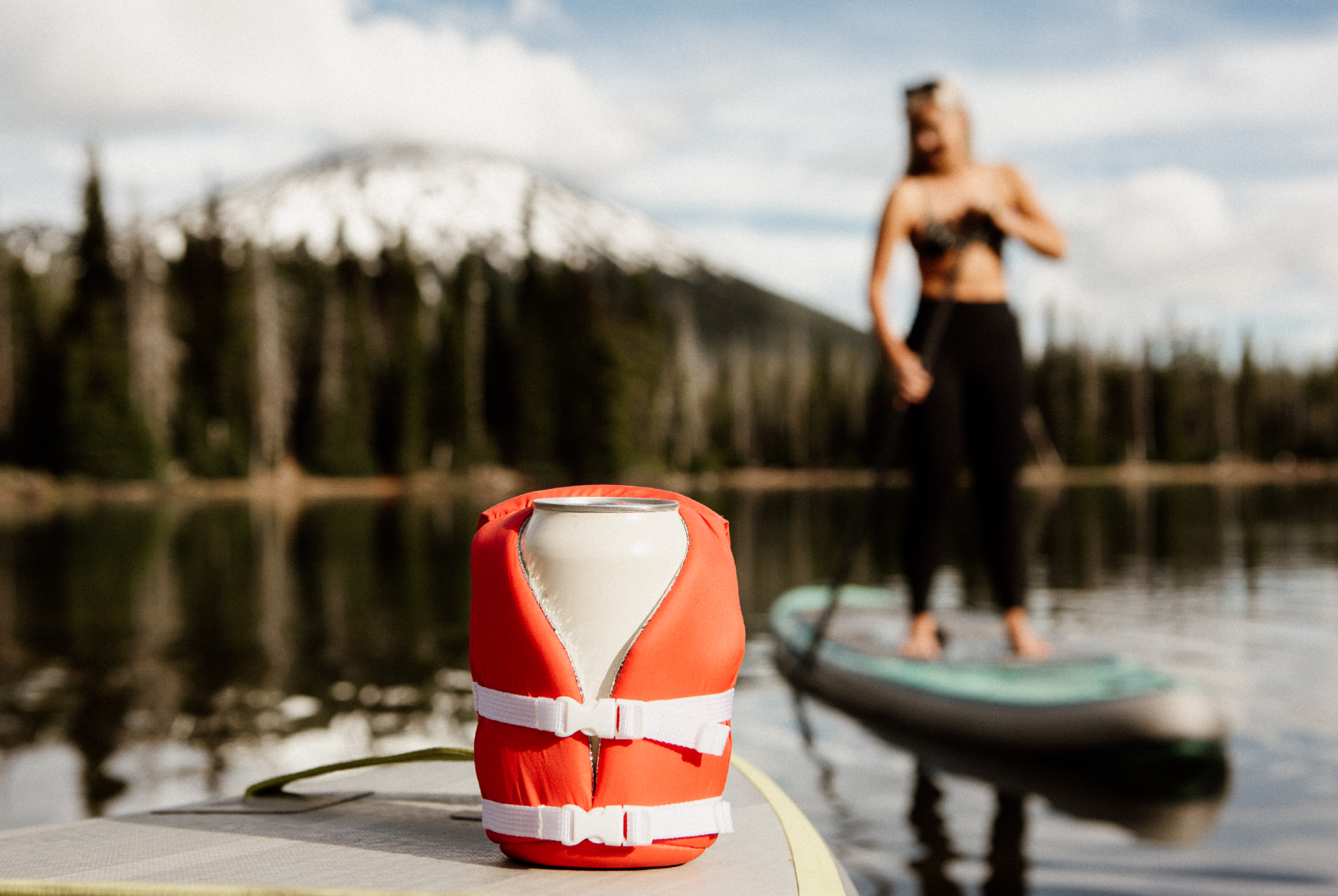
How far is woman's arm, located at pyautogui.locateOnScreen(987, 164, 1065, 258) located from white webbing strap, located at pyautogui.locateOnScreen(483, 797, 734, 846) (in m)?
4.33

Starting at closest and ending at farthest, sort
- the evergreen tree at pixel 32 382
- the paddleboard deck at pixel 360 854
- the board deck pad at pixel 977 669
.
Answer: the paddleboard deck at pixel 360 854
the board deck pad at pixel 977 669
the evergreen tree at pixel 32 382

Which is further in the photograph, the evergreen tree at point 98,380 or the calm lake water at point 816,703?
the evergreen tree at point 98,380

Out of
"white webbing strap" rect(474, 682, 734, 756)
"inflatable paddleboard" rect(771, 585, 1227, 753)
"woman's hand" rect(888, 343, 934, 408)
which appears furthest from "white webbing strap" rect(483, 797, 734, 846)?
"woman's hand" rect(888, 343, 934, 408)

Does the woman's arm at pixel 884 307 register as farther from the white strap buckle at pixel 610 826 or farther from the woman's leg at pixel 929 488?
the white strap buckle at pixel 610 826

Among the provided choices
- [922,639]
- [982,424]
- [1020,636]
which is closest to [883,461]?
[982,424]

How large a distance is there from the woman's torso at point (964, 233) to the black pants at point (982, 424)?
0.31 ft

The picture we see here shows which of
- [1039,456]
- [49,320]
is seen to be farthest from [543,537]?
[1039,456]

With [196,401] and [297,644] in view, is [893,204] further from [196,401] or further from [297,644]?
[196,401]

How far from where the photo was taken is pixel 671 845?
1.99m

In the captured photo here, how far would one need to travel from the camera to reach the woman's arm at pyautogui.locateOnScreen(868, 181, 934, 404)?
581 centimetres

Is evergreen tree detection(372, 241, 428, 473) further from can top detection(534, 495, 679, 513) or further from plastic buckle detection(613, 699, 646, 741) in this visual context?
plastic buckle detection(613, 699, 646, 741)

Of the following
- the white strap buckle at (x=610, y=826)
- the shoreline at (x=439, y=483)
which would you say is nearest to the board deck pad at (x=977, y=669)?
the white strap buckle at (x=610, y=826)

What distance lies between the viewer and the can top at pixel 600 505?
2002 mm

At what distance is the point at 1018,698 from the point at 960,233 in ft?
7.88
